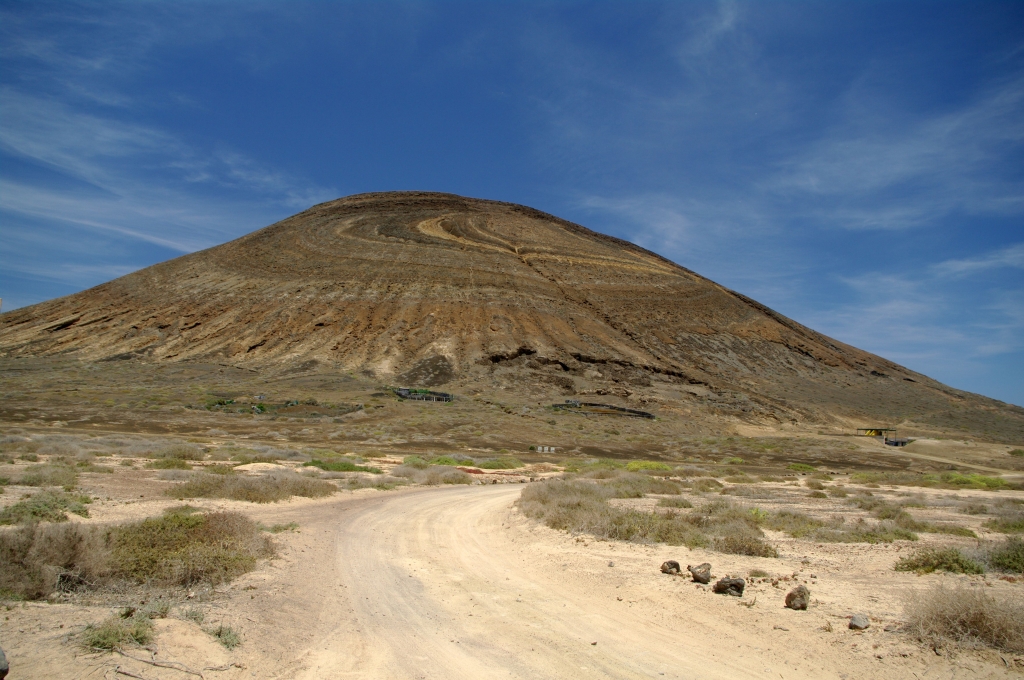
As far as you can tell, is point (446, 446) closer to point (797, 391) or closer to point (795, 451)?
point (795, 451)

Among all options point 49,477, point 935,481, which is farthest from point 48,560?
point 935,481

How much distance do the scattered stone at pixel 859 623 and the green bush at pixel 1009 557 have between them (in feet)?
11.4

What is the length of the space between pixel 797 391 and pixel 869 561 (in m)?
58.4

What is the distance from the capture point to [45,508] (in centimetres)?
869

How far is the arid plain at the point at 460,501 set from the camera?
5.28 metres

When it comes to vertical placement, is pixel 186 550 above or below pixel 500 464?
above

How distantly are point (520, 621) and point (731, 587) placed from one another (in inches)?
104

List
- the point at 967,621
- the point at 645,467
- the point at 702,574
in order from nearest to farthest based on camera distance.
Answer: the point at 967,621 < the point at 702,574 < the point at 645,467

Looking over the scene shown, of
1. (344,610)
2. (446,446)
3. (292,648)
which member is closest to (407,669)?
(292,648)

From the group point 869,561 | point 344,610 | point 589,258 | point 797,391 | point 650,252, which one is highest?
point 650,252

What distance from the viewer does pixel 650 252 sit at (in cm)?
10144

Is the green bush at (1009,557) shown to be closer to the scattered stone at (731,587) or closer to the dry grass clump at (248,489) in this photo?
the scattered stone at (731,587)

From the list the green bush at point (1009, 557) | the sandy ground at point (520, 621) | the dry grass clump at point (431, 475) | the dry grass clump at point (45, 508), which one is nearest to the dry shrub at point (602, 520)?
the sandy ground at point (520, 621)

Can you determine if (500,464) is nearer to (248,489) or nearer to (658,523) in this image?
(248,489)
